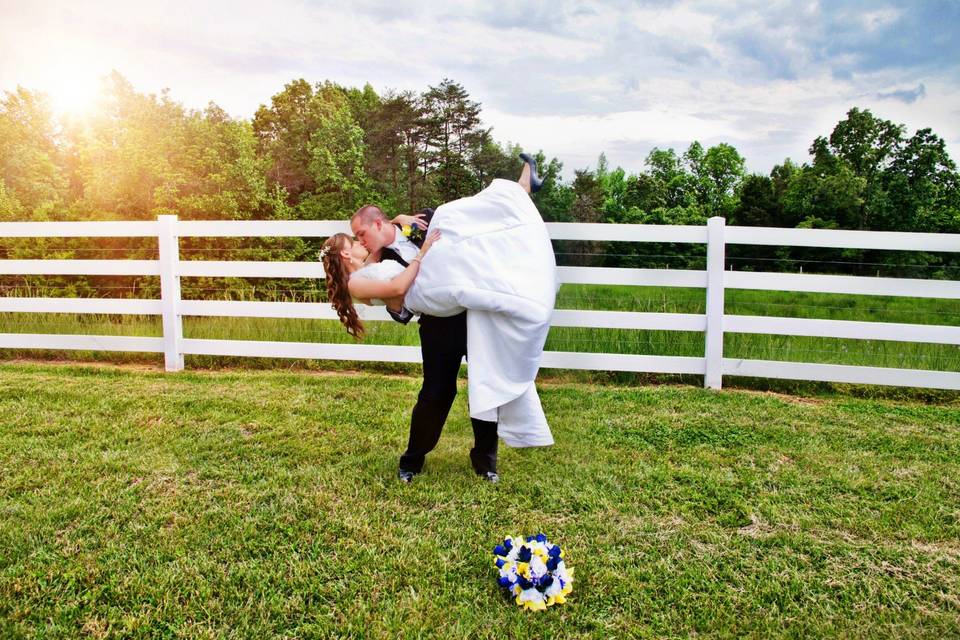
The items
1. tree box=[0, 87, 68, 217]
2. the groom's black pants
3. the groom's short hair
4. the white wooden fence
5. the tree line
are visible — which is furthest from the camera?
tree box=[0, 87, 68, 217]

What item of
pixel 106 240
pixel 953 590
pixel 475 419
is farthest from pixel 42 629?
pixel 106 240

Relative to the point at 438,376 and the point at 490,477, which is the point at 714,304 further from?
the point at 438,376

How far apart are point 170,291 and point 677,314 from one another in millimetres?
4499

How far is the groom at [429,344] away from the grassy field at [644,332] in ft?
9.23

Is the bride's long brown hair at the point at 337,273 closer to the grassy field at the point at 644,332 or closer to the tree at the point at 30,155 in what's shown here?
Result: the grassy field at the point at 644,332

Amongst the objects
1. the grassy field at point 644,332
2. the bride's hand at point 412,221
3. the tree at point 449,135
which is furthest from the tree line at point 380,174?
the bride's hand at point 412,221

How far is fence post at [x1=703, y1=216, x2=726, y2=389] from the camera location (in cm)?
529

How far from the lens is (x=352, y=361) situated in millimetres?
6324

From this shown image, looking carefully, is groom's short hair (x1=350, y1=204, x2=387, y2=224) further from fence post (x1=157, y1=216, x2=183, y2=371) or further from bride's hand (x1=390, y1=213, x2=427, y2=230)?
fence post (x1=157, y1=216, x2=183, y2=371)

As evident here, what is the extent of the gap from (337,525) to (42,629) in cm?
111

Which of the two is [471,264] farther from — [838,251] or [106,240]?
[838,251]

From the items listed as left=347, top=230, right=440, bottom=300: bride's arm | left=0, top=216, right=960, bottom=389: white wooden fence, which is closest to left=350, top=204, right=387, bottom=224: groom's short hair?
left=347, top=230, right=440, bottom=300: bride's arm

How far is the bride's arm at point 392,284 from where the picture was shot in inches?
117

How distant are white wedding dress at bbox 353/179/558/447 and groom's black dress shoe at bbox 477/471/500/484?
491 mm
